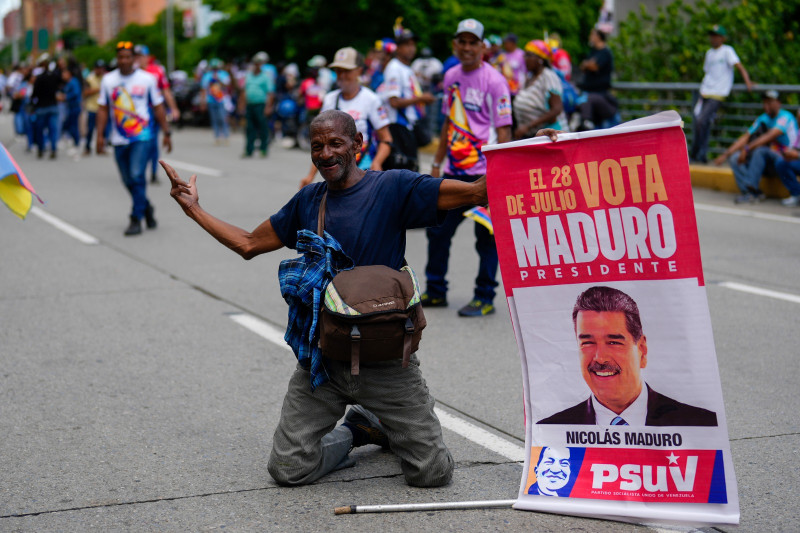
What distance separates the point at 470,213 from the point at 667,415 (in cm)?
357

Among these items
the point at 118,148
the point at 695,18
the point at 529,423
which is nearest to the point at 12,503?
the point at 529,423

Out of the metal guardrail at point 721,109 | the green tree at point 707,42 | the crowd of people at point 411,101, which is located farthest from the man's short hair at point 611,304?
the green tree at point 707,42

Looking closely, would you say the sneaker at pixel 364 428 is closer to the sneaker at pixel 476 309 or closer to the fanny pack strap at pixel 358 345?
the fanny pack strap at pixel 358 345

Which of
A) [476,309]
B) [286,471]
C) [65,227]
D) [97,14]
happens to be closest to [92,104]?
[65,227]

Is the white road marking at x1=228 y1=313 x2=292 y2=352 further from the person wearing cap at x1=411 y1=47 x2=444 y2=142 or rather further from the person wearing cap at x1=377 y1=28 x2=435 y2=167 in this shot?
the person wearing cap at x1=411 y1=47 x2=444 y2=142

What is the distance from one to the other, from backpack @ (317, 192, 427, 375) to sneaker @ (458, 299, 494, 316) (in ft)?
11.3

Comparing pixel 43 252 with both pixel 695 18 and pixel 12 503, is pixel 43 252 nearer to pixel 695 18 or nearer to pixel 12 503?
pixel 12 503

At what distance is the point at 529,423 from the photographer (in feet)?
13.5

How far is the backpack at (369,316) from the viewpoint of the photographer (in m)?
4.04

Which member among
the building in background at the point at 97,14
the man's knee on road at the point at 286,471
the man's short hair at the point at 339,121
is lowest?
the building in background at the point at 97,14

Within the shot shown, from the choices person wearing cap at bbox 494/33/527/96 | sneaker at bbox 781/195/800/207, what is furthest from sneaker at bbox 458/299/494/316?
person wearing cap at bbox 494/33/527/96

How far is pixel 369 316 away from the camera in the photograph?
4035mm

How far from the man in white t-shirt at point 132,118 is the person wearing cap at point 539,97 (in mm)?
3901

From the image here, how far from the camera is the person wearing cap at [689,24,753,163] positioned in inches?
595
